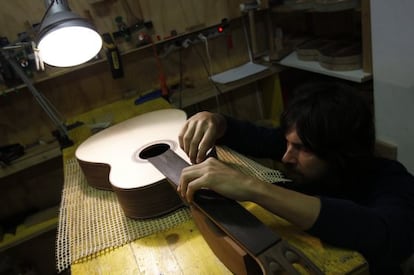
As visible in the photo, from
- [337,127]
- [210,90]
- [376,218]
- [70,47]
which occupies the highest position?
[70,47]

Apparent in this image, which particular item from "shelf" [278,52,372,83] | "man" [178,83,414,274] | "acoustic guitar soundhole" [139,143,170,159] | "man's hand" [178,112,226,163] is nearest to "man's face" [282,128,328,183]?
"man" [178,83,414,274]

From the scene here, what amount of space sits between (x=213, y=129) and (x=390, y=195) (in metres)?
0.45

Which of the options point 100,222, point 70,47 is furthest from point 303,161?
point 70,47

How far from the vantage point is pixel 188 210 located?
2.83ft

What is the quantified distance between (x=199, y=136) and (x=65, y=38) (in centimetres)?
57

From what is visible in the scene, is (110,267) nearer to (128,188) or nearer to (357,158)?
(128,188)

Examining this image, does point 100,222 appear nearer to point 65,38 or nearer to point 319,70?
point 65,38

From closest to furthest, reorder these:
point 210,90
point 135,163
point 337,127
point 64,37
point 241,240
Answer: point 241,240 → point 337,127 → point 135,163 → point 64,37 → point 210,90

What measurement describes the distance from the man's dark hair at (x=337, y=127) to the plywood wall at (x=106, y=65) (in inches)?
57.1

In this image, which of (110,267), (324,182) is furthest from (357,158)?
(110,267)

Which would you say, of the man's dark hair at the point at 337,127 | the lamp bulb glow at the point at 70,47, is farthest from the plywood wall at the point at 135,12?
the man's dark hair at the point at 337,127

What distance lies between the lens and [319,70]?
5.99 ft

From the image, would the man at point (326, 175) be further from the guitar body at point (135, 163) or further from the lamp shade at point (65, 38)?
the lamp shade at point (65, 38)

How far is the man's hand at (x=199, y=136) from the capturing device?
88 cm
